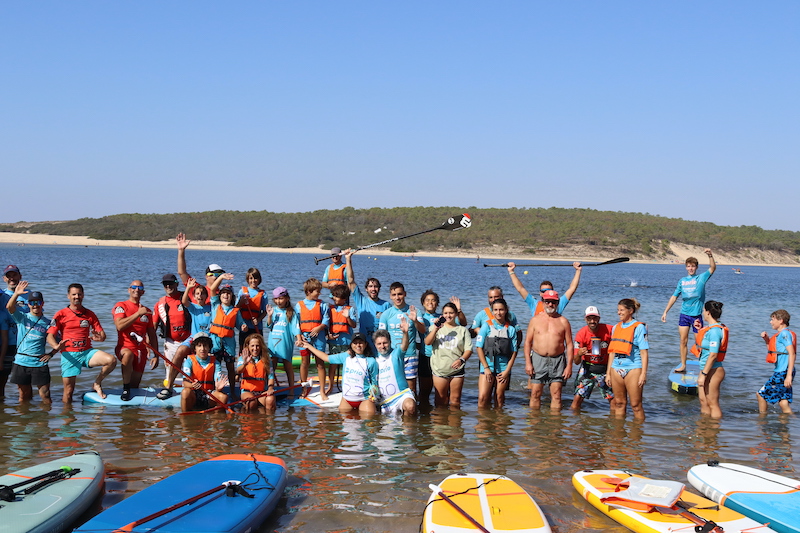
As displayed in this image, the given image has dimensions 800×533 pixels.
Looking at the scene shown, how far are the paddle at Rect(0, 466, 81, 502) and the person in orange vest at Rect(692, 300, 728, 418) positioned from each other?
733cm

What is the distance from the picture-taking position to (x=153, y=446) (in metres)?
7.20

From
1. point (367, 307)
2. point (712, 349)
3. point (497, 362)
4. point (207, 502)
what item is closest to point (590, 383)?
point (497, 362)

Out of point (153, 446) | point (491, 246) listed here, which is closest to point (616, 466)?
point (153, 446)

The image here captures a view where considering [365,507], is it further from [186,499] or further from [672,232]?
[672,232]

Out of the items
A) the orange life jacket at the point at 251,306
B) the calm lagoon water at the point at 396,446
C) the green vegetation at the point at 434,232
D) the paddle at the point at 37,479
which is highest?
the green vegetation at the point at 434,232

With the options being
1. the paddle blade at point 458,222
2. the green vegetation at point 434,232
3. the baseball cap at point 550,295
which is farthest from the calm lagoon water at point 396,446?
the green vegetation at point 434,232

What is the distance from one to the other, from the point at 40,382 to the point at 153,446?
97.0 inches

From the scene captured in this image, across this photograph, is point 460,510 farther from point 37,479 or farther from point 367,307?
point 367,307

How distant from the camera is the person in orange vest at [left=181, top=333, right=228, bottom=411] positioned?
828 cm

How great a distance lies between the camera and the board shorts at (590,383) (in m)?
8.82

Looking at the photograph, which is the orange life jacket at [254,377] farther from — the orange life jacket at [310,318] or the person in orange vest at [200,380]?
the orange life jacket at [310,318]

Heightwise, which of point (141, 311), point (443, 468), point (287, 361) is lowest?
point (443, 468)

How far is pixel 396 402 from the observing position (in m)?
8.40

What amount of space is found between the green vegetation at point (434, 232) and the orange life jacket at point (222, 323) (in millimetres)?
80139
